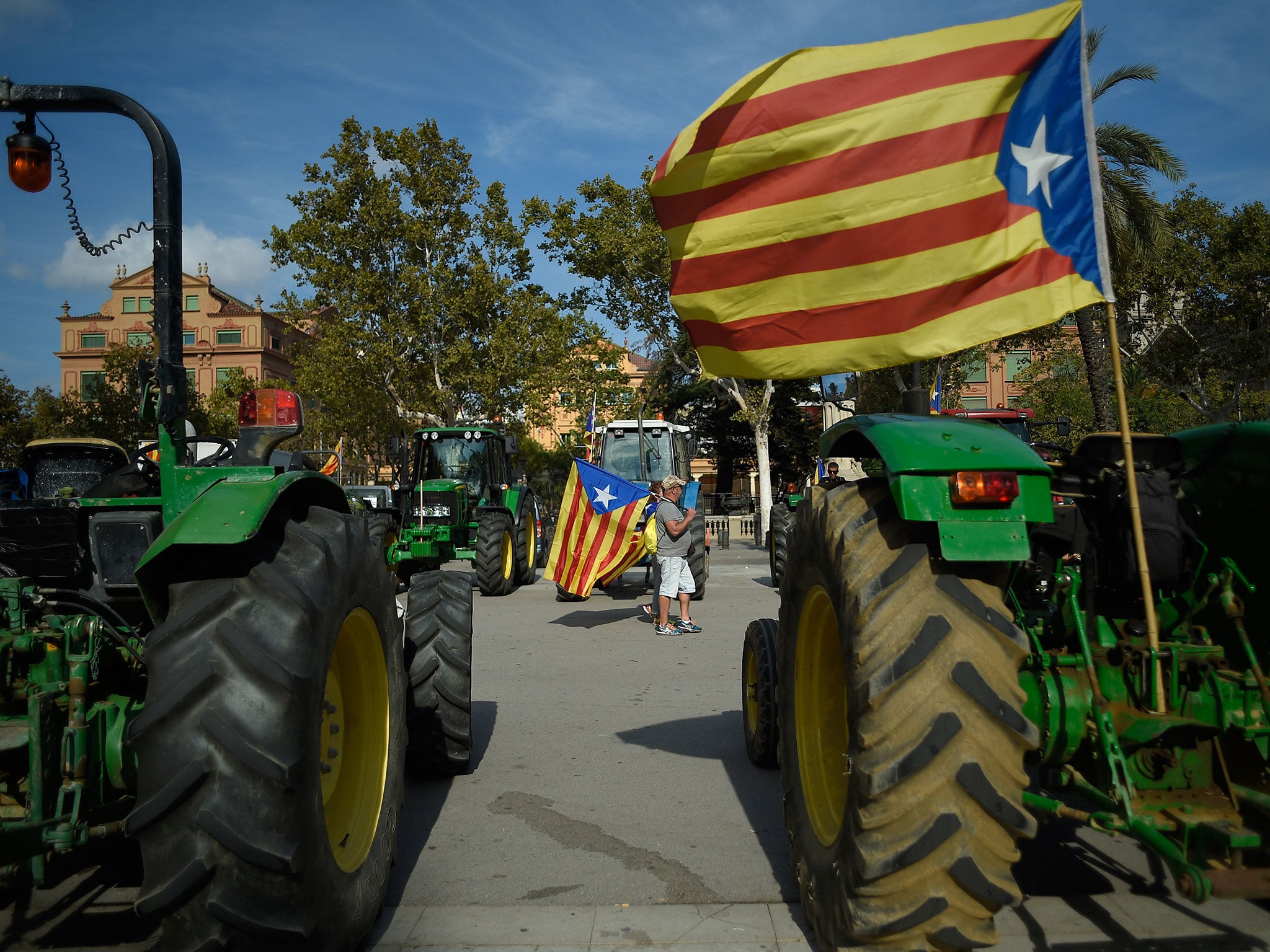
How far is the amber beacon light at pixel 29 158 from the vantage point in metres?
3.98

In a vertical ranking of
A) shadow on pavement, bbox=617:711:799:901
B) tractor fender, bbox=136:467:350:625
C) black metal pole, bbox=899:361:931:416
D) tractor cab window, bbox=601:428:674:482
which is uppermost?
tractor cab window, bbox=601:428:674:482

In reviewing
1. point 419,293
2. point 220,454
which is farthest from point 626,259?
point 220,454

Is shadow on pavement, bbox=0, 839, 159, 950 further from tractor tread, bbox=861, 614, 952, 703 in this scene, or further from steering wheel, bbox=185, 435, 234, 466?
tractor tread, bbox=861, 614, 952, 703

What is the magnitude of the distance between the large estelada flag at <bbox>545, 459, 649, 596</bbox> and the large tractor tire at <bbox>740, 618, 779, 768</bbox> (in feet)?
19.3

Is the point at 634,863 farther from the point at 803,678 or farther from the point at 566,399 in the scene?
the point at 566,399

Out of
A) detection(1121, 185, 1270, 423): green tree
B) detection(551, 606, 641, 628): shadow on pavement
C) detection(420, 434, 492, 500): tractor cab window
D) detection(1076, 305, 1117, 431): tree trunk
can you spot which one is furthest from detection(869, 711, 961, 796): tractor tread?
detection(1121, 185, 1270, 423): green tree

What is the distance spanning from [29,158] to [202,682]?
2781mm

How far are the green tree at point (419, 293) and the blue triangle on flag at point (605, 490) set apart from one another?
65.4ft

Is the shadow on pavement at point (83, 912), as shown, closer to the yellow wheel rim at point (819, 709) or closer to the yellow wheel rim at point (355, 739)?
the yellow wheel rim at point (355, 739)

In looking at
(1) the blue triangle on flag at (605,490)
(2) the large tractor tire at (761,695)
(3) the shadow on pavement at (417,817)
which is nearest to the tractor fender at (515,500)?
(1) the blue triangle on flag at (605,490)

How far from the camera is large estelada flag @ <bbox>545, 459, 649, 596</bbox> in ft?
37.2

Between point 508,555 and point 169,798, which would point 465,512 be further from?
point 169,798

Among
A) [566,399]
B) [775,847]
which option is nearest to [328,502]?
[775,847]

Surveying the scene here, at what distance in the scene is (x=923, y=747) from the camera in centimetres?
260
